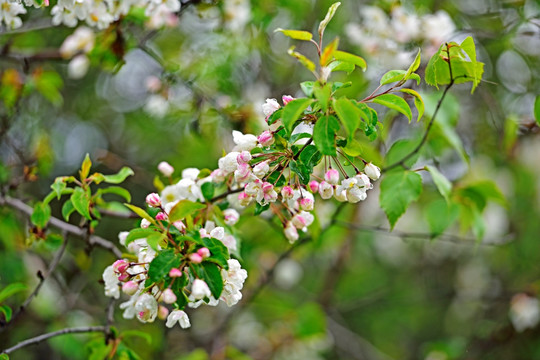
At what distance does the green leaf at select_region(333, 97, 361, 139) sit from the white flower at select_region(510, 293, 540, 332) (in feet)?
8.46

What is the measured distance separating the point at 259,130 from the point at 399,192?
96 centimetres

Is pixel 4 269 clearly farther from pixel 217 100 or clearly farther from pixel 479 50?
pixel 479 50

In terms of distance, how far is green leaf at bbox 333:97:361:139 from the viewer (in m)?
0.96

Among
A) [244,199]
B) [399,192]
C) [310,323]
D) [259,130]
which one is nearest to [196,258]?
[244,199]

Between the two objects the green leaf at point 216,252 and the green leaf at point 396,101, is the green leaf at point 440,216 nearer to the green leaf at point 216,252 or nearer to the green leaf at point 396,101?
the green leaf at point 396,101

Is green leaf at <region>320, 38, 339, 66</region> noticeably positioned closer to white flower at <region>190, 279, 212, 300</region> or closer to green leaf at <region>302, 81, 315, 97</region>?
green leaf at <region>302, 81, 315, 97</region>

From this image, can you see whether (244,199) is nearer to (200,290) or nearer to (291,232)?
(291,232)

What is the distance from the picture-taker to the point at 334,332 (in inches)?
145

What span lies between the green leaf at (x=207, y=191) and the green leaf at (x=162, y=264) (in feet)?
1.02

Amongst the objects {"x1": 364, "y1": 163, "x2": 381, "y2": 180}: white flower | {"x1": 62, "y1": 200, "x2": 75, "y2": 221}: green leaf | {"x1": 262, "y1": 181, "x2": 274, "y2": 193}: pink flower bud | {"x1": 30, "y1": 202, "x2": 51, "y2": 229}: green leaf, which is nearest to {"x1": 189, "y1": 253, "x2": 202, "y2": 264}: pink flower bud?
{"x1": 262, "y1": 181, "x2": 274, "y2": 193}: pink flower bud

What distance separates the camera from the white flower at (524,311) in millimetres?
2961

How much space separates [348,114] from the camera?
0.96 m

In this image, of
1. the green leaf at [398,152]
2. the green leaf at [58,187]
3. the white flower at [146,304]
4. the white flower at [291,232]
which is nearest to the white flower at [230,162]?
the white flower at [291,232]

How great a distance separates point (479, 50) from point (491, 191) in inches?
73.1
